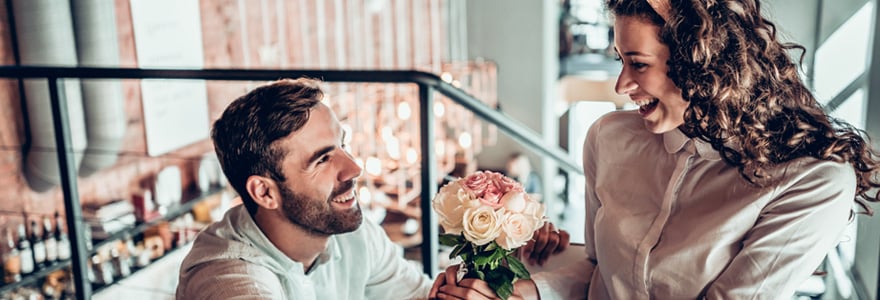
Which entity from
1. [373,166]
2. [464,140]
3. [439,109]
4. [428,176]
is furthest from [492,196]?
[464,140]

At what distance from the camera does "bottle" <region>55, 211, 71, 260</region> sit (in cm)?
394

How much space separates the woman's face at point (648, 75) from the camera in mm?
1387

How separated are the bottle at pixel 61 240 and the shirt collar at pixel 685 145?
3.24 meters

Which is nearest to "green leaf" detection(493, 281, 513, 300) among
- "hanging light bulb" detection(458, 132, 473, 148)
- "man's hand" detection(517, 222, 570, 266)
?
"man's hand" detection(517, 222, 570, 266)

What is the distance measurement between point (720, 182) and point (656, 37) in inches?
11.1

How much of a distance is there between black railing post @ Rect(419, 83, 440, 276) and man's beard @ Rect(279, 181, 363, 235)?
349mm

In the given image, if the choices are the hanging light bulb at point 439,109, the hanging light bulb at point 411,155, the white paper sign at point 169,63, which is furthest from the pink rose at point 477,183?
the hanging light bulb at point 439,109

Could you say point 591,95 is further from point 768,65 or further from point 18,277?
point 768,65

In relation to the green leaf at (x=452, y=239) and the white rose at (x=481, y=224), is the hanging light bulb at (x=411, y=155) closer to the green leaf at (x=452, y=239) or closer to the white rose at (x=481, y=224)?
the green leaf at (x=452, y=239)

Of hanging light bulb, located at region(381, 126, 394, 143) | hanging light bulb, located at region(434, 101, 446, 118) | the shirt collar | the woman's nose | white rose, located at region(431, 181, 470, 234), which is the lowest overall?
hanging light bulb, located at region(434, 101, 446, 118)

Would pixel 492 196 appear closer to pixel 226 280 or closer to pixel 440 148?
pixel 226 280

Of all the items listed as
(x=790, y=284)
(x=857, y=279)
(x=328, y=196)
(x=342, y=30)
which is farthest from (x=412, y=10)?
(x=790, y=284)

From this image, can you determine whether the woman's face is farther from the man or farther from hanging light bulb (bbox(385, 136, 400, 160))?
hanging light bulb (bbox(385, 136, 400, 160))

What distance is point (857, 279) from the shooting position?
9.89 feet
